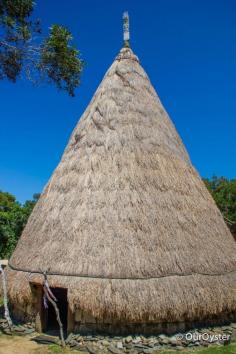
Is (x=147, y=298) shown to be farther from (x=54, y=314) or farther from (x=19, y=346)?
(x=54, y=314)

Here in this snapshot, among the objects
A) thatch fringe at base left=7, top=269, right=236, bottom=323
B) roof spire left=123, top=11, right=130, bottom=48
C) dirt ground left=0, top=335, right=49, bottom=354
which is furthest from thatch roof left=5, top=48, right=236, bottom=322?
roof spire left=123, top=11, right=130, bottom=48

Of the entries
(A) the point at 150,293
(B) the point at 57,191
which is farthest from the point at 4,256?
(A) the point at 150,293

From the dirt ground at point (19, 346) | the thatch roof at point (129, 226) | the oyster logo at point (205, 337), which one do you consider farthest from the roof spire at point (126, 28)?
the dirt ground at point (19, 346)

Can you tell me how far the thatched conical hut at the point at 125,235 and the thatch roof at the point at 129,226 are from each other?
3cm

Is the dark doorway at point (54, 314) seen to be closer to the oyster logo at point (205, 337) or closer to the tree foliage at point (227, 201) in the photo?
the oyster logo at point (205, 337)

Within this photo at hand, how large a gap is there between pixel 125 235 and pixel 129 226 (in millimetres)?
279

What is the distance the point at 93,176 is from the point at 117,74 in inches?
166

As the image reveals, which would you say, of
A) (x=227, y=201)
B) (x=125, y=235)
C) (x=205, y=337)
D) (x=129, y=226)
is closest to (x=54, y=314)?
(x=125, y=235)

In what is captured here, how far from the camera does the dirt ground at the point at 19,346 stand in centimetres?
844

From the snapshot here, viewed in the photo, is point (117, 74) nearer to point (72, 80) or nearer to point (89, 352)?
point (72, 80)

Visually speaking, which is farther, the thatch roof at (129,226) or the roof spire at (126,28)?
the roof spire at (126,28)

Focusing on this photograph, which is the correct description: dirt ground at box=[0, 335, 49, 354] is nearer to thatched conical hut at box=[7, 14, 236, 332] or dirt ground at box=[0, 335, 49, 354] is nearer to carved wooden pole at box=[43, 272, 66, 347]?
carved wooden pole at box=[43, 272, 66, 347]

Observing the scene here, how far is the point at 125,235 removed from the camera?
9.45 m

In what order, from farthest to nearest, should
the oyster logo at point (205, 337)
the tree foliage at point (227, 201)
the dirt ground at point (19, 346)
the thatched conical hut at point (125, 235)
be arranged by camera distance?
1. the tree foliage at point (227, 201)
2. the oyster logo at point (205, 337)
3. the thatched conical hut at point (125, 235)
4. the dirt ground at point (19, 346)
